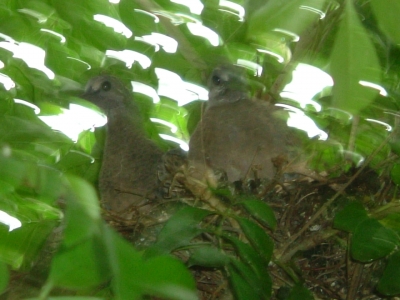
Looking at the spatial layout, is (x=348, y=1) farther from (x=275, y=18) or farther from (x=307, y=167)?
(x=307, y=167)

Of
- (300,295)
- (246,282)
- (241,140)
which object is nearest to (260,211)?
(246,282)

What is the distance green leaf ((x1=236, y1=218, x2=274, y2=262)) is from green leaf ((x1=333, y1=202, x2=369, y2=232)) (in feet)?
0.63

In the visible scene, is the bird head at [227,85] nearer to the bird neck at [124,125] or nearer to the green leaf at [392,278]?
the bird neck at [124,125]

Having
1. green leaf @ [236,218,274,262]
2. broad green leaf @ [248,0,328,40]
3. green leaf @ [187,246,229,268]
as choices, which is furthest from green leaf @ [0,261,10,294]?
green leaf @ [236,218,274,262]

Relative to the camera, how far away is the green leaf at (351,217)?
1316 millimetres

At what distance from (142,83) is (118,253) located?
188 cm

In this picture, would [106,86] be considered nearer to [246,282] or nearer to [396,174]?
[396,174]

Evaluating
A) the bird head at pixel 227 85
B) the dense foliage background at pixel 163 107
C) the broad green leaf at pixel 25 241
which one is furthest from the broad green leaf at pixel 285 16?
the bird head at pixel 227 85

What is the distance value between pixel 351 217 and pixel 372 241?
0.11 meters

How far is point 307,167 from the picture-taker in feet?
6.33

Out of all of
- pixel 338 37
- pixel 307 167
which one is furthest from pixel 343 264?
pixel 338 37

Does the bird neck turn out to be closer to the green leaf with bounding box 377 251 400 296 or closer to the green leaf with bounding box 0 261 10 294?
the green leaf with bounding box 377 251 400 296

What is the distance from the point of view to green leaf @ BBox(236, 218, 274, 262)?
1187 millimetres

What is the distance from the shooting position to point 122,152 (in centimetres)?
236
